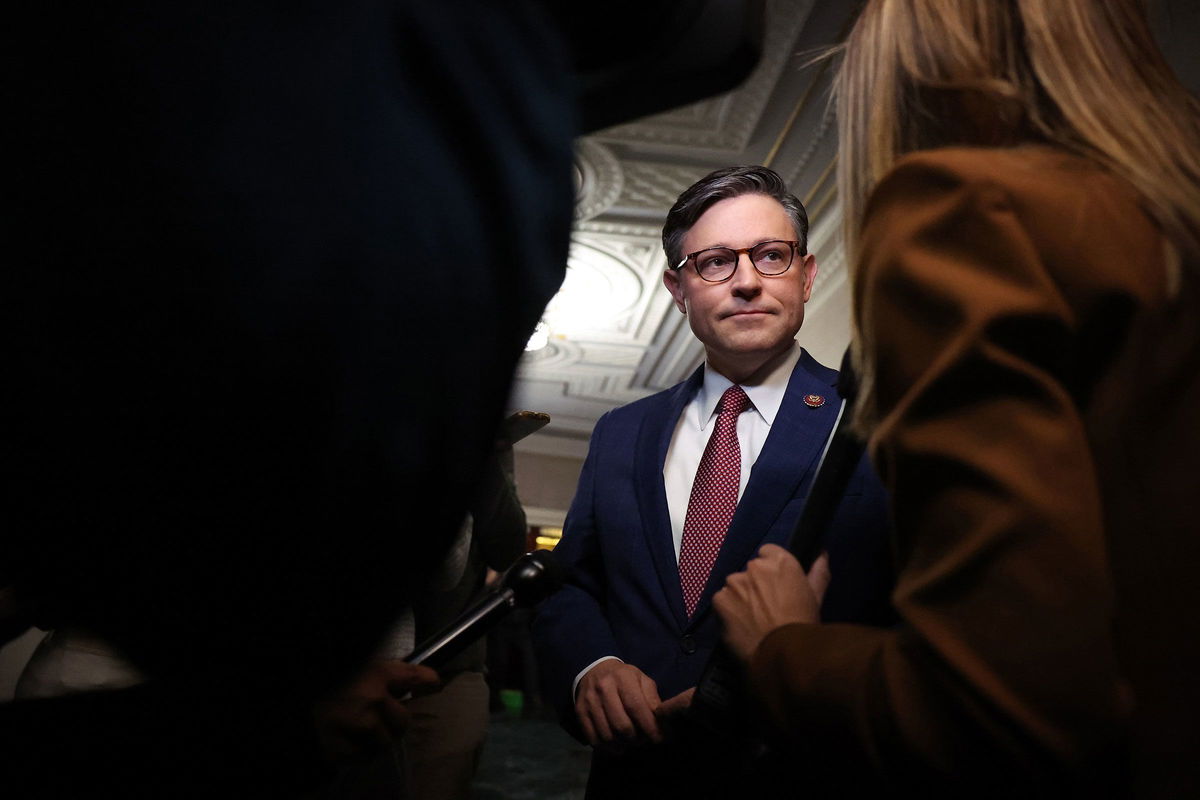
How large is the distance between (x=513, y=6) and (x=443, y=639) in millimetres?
862

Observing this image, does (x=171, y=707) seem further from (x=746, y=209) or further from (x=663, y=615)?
(x=746, y=209)

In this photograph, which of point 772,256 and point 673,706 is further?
point 772,256

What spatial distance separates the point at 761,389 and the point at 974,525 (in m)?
0.99

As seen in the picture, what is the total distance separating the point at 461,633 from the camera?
99cm

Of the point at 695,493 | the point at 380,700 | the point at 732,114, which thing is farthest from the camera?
the point at 732,114

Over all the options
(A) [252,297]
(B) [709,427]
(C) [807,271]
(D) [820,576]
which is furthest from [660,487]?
(A) [252,297]

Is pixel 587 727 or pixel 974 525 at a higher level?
pixel 974 525

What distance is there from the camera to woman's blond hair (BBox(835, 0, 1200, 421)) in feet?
2.05

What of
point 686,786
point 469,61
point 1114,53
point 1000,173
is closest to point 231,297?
point 469,61

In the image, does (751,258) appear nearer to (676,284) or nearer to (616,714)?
(676,284)

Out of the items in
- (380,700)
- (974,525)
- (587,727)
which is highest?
(974,525)

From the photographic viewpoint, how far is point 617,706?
42.9 inches

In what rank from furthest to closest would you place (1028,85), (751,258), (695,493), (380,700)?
(751,258), (695,493), (380,700), (1028,85)

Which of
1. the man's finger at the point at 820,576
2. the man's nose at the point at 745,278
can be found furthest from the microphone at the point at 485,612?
the man's nose at the point at 745,278
